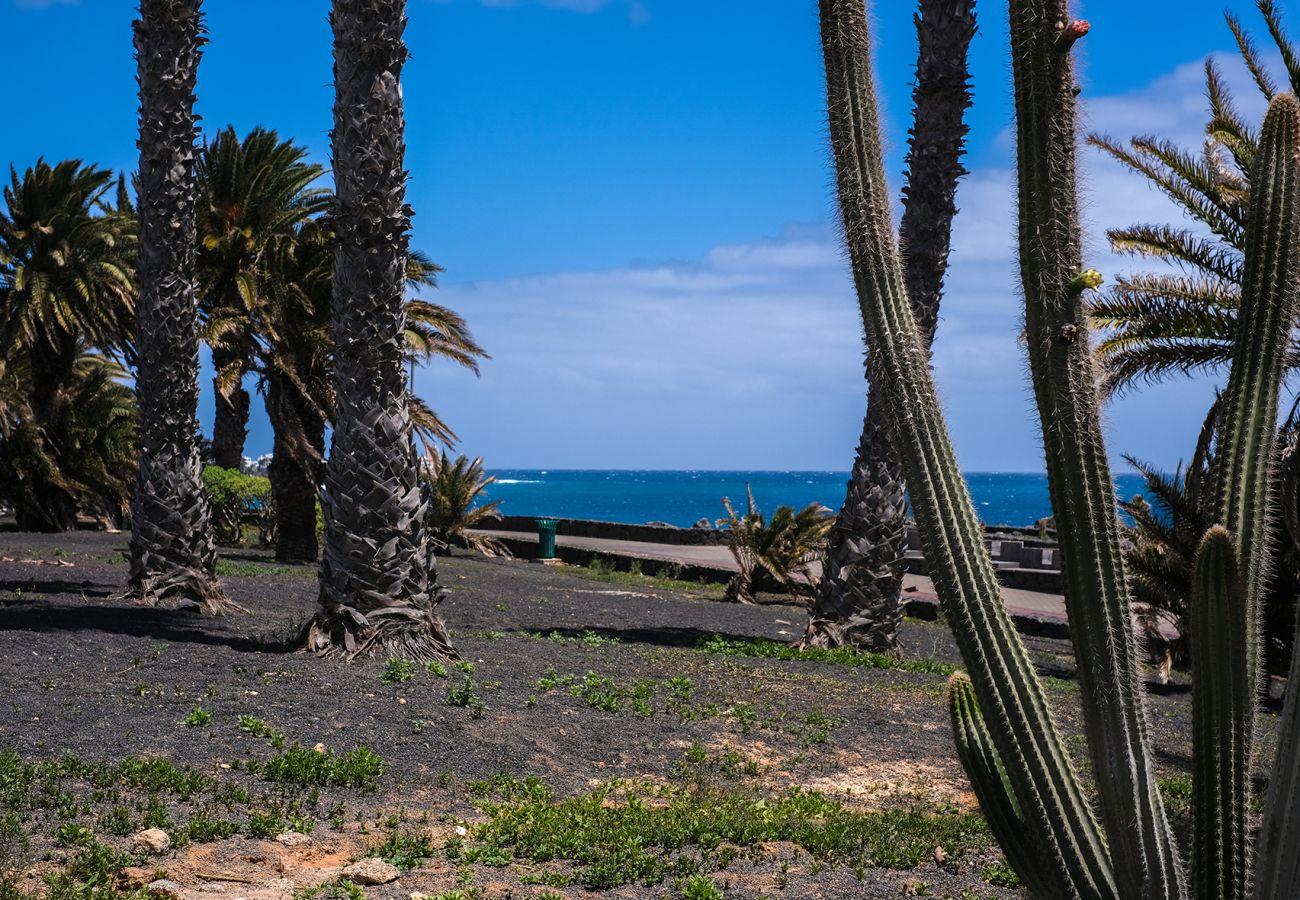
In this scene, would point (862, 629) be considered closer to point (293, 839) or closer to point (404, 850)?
point (404, 850)

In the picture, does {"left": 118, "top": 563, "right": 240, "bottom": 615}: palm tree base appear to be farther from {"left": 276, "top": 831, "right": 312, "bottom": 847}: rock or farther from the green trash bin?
the green trash bin

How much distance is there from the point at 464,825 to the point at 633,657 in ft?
15.8

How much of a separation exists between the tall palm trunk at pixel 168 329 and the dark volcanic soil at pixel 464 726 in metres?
0.73

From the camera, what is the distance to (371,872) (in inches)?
206

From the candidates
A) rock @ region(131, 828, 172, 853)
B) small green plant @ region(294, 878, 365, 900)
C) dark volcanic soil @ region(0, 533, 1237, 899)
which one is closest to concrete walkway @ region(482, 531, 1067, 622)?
dark volcanic soil @ region(0, 533, 1237, 899)

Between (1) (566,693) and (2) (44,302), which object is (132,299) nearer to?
(2) (44,302)

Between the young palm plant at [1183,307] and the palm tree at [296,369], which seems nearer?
the young palm plant at [1183,307]

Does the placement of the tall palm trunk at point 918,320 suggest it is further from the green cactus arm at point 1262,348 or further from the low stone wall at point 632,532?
the low stone wall at point 632,532

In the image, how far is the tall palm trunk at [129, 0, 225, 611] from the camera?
12219 millimetres

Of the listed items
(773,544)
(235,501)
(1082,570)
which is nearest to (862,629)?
(773,544)

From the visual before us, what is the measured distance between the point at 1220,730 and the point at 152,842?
14.2 ft

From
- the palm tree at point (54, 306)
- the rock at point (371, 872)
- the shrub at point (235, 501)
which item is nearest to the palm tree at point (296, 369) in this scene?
the shrub at point (235, 501)

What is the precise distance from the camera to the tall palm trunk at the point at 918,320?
480 inches

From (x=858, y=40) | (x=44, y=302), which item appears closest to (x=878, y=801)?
(x=858, y=40)
